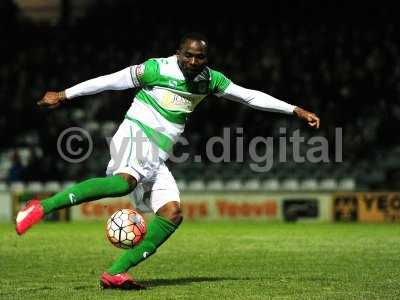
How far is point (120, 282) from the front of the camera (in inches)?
311

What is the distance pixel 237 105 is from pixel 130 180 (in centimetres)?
1449

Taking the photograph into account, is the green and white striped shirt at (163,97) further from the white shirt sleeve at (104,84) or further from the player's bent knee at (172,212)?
the player's bent knee at (172,212)

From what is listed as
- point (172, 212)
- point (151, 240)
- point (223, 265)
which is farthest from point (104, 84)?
point (223, 265)

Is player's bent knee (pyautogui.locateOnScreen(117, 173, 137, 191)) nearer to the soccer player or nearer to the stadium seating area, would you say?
the soccer player

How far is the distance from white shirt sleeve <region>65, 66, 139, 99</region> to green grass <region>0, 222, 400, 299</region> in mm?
1656

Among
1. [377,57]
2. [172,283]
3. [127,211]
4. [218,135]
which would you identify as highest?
[377,57]

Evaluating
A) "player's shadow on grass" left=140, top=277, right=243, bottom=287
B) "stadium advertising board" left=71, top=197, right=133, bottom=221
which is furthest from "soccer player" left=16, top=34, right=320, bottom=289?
"stadium advertising board" left=71, top=197, right=133, bottom=221

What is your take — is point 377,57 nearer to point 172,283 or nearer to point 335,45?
point 335,45

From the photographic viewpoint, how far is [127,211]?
8.23 meters

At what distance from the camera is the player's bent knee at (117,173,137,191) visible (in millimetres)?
7980

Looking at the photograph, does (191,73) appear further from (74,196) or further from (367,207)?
(367,207)

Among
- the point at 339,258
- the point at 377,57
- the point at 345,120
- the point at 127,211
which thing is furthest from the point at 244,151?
the point at 127,211

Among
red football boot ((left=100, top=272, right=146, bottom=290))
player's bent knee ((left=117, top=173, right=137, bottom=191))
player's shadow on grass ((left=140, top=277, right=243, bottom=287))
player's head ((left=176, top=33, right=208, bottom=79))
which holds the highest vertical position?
player's head ((left=176, top=33, right=208, bottom=79))

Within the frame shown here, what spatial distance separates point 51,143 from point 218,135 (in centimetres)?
428
